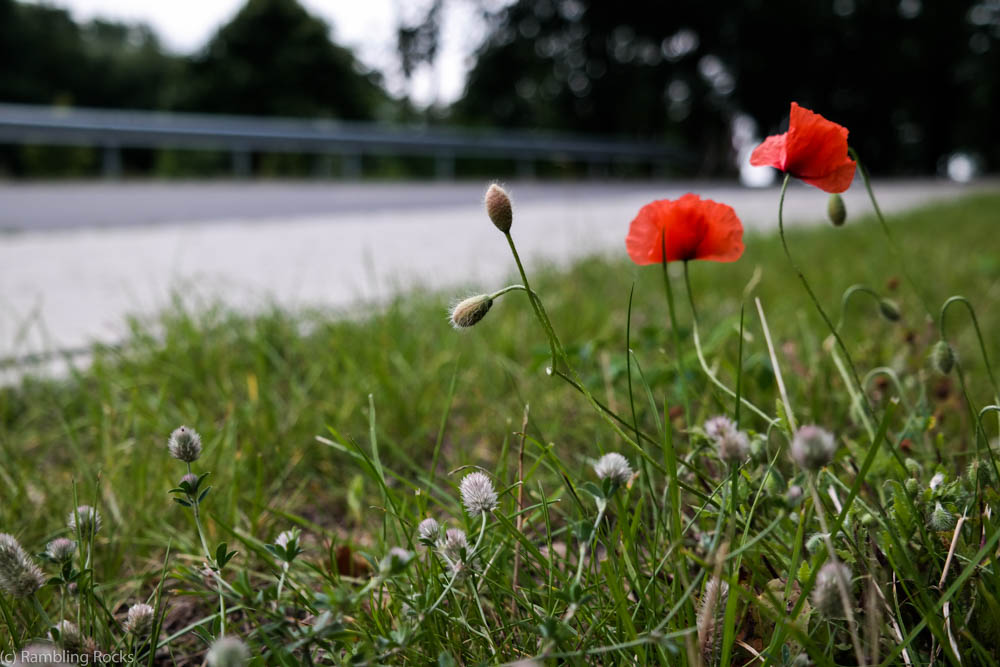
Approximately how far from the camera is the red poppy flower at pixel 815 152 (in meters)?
0.83

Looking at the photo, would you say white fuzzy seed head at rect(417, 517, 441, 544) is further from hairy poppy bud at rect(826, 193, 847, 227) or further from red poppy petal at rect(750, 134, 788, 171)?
hairy poppy bud at rect(826, 193, 847, 227)

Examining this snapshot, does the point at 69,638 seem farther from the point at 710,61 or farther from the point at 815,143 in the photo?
the point at 710,61

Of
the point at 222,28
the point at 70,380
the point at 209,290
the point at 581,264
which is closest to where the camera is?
the point at 70,380

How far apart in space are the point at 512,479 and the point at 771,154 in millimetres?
687

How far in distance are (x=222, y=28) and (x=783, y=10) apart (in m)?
21.6

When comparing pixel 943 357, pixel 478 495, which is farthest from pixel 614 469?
pixel 943 357

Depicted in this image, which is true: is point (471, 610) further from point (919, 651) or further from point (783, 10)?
point (783, 10)

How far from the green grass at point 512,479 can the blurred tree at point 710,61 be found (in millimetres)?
17419

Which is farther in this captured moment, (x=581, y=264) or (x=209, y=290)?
(x=581, y=264)

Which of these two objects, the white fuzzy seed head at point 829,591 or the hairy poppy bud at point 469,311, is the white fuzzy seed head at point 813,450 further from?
the hairy poppy bud at point 469,311

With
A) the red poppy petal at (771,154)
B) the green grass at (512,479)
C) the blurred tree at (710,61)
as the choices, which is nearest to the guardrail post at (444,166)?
the blurred tree at (710,61)

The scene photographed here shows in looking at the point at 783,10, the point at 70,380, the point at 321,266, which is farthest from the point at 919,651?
the point at 783,10

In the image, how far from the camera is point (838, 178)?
34.1 inches

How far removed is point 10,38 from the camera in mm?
26812
